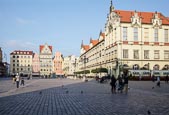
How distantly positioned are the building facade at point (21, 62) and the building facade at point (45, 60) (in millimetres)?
11095

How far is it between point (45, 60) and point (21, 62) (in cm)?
2144

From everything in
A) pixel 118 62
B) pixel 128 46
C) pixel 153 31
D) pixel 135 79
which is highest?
pixel 153 31

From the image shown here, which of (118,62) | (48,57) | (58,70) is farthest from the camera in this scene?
(58,70)

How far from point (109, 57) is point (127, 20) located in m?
13.6

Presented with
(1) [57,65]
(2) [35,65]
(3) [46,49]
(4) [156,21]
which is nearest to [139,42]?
(4) [156,21]

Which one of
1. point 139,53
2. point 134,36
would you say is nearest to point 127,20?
point 134,36

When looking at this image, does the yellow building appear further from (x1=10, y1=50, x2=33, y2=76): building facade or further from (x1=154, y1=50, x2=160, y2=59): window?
(x1=10, y1=50, x2=33, y2=76): building facade

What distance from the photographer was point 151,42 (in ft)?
229

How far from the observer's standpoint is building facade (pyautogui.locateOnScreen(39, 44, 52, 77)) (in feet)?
553

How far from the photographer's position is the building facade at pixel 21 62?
177 m

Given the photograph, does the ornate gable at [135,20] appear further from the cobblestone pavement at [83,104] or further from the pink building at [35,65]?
the pink building at [35,65]

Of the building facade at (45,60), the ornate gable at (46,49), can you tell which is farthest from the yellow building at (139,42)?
the ornate gable at (46,49)

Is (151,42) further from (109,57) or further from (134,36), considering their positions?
(109,57)

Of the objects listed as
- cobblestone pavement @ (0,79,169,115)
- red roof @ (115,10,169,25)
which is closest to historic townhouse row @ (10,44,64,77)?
red roof @ (115,10,169,25)
